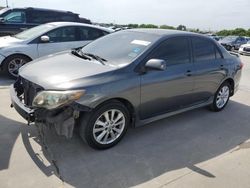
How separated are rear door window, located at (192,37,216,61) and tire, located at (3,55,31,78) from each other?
13.8 ft

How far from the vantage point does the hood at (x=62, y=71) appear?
10.5ft

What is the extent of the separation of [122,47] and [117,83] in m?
0.90

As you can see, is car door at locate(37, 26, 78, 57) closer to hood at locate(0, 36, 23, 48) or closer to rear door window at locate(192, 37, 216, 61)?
hood at locate(0, 36, 23, 48)

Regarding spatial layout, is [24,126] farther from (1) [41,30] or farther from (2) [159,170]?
(1) [41,30]

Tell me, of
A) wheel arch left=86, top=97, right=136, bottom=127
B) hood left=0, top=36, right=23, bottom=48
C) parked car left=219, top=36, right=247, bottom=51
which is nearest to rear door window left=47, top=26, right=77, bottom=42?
hood left=0, top=36, right=23, bottom=48

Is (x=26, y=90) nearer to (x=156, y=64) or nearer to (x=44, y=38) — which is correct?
(x=156, y=64)

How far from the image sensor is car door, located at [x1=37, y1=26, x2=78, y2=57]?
6734 millimetres

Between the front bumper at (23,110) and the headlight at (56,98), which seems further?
the front bumper at (23,110)

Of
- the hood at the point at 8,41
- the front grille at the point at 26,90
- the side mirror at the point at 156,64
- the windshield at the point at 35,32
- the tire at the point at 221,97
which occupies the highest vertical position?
the windshield at the point at 35,32

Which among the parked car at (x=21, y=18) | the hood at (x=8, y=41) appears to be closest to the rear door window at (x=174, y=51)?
the hood at (x=8, y=41)

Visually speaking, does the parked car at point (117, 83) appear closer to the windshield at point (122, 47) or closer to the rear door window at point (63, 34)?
the windshield at point (122, 47)

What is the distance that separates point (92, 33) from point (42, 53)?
1.62 meters

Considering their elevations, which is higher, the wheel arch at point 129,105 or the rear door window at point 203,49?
the rear door window at point 203,49

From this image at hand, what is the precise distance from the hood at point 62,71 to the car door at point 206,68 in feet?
5.70
